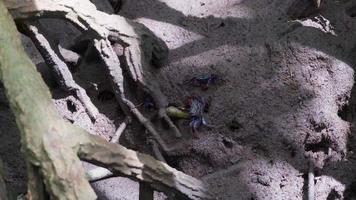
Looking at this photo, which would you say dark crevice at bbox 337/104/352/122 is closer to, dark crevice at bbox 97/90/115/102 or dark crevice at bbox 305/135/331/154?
dark crevice at bbox 305/135/331/154

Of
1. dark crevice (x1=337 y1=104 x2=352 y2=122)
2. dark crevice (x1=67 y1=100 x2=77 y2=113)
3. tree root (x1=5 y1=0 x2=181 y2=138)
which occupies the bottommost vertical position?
dark crevice (x1=67 y1=100 x2=77 y2=113)

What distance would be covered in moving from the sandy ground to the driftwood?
13.7 inches

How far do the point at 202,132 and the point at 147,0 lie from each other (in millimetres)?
1192

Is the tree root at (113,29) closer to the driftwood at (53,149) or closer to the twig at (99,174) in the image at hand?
the driftwood at (53,149)

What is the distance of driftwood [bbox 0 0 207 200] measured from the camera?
191cm

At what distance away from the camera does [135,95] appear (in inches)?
121

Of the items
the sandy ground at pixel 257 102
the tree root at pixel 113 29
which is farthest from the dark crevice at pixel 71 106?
the tree root at pixel 113 29

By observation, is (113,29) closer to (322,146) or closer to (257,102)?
(257,102)

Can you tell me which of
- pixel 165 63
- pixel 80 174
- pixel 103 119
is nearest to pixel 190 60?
pixel 165 63

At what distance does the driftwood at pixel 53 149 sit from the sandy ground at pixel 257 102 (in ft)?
1.14

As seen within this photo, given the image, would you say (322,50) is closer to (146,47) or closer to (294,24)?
(294,24)

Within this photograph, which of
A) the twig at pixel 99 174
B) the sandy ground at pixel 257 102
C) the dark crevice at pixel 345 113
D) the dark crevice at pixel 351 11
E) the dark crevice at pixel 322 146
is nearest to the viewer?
the twig at pixel 99 174

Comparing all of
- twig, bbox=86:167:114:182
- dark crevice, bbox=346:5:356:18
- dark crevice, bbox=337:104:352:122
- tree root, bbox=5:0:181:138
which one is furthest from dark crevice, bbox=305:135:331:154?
twig, bbox=86:167:114:182

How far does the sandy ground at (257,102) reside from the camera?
111 inches
